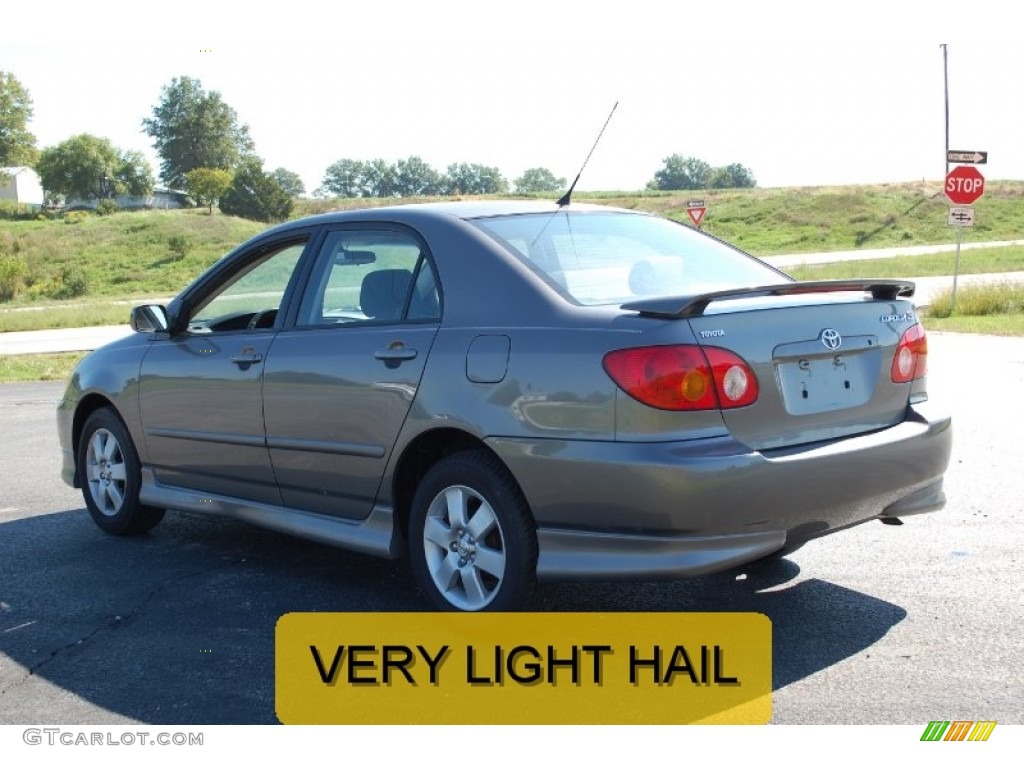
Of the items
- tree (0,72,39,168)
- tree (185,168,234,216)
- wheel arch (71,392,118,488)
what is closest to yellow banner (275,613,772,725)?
wheel arch (71,392,118,488)

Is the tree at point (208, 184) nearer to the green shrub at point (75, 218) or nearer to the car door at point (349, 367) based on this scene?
the green shrub at point (75, 218)

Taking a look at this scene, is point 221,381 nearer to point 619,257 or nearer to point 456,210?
point 456,210

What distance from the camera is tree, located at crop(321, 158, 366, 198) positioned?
107625 mm

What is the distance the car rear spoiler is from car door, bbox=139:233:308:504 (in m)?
2.00

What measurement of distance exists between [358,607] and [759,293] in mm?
2049

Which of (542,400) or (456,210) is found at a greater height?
(456,210)

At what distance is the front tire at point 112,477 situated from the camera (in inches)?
253

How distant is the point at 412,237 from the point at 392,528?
119cm

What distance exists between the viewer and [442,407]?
4.61 m

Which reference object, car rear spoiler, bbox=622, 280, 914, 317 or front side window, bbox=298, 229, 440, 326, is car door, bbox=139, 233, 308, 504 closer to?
front side window, bbox=298, 229, 440, 326

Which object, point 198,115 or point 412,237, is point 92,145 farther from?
point 412,237

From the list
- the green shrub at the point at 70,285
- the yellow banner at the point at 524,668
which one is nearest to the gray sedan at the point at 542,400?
the yellow banner at the point at 524,668

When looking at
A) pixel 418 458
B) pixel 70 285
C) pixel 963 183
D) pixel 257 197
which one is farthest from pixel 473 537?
pixel 257 197

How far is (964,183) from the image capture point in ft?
69.9
